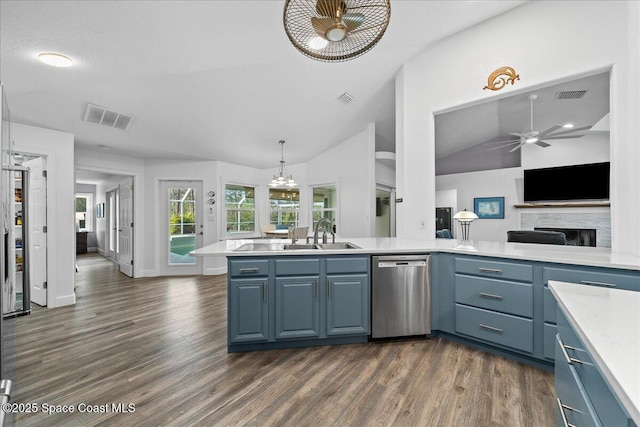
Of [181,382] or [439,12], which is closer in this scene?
[181,382]

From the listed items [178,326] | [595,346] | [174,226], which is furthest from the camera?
[174,226]

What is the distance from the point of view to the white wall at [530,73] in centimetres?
208

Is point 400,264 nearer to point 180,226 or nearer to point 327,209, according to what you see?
point 327,209

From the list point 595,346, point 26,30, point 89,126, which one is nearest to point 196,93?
point 26,30

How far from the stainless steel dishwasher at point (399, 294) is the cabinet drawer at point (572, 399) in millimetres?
1279

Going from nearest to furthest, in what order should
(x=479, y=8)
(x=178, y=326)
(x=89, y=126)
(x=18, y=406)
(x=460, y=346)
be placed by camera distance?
(x=18, y=406) → (x=460, y=346) → (x=479, y=8) → (x=178, y=326) → (x=89, y=126)

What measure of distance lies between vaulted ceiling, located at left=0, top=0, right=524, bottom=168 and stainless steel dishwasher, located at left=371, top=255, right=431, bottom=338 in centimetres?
213

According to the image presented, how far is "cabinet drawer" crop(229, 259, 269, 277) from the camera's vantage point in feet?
7.22

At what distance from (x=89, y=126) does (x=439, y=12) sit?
4.25 m

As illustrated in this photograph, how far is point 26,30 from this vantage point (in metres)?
1.71

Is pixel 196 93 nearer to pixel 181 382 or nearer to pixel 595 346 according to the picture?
pixel 181 382

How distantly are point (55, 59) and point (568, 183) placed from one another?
5.63 metres

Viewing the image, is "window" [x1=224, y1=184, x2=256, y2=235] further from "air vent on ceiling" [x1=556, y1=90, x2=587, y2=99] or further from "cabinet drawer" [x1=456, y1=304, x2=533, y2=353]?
"air vent on ceiling" [x1=556, y1=90, x2=587, y2=99]

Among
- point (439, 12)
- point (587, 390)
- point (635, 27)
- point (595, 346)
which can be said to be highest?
point (439, 12)
